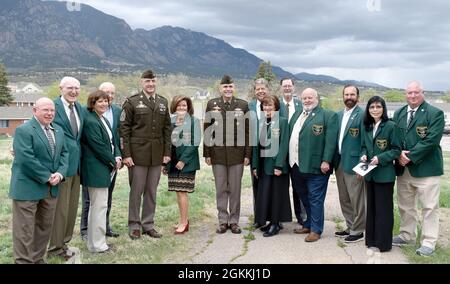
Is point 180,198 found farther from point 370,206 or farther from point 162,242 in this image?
point 370,206

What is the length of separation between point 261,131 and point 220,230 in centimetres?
167

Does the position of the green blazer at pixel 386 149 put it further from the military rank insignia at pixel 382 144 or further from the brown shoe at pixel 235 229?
the brown shoe at pixel 235 229

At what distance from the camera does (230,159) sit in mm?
7191

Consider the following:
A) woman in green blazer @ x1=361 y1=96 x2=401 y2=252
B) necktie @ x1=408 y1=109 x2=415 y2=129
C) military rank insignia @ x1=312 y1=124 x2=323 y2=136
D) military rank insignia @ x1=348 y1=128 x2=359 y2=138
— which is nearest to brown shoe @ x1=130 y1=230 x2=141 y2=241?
military rank insignia @ x1=312 y1=124 x2=323 y2=136

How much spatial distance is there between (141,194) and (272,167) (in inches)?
78.7

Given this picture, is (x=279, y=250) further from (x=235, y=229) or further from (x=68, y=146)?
(x=68, y=146)

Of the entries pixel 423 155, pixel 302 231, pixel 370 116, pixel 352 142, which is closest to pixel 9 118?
pixel 302 231

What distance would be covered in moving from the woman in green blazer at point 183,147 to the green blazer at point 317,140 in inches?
63.6

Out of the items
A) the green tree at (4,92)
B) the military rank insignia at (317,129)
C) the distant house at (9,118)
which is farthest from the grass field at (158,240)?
the distant house at (9,118)

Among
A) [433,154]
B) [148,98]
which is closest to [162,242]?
[148,98]

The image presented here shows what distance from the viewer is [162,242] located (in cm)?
669

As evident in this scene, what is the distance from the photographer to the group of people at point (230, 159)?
539cm

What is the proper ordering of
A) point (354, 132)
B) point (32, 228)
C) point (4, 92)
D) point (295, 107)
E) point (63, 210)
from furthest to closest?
point (4, 92) < point (295, 107) < point (354, 132) < point (63, 210) < point (32, 228)

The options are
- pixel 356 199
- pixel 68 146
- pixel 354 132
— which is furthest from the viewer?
pixel 356 199
